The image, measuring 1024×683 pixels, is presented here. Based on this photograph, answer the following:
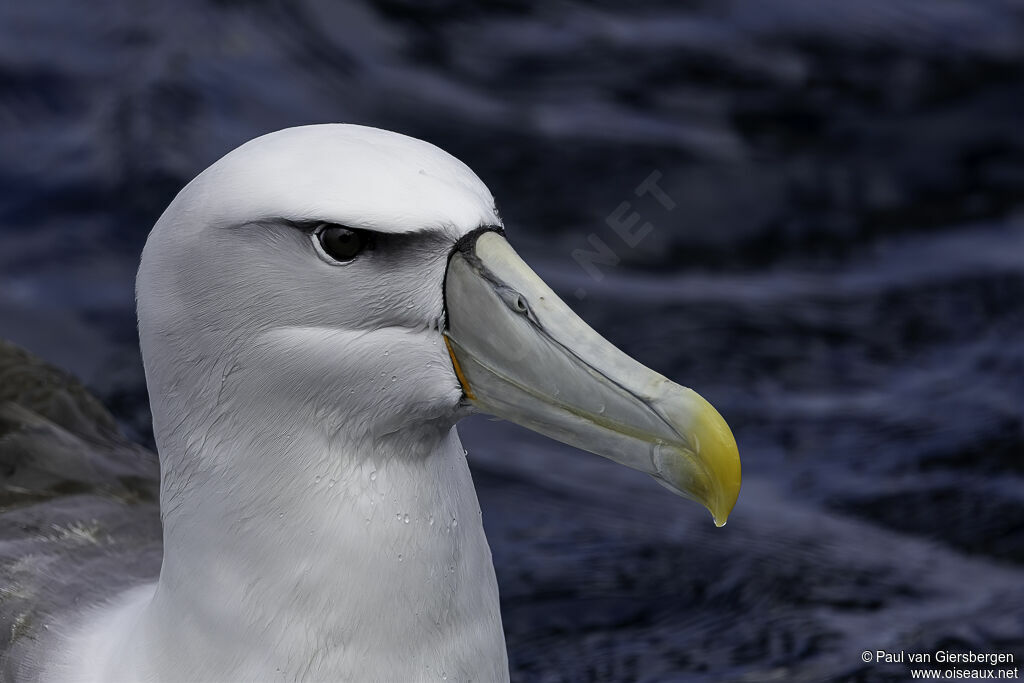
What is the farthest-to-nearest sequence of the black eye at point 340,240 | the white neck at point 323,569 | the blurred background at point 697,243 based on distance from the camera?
the blurred background at point 697,243
the white neck at point 323,569
the black eye at point 340,240

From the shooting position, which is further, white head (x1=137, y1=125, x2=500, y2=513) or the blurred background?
the blurred background

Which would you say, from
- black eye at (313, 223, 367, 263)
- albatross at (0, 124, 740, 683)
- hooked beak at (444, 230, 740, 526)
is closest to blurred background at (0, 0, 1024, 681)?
albatross at (0, 124, 740, 683)

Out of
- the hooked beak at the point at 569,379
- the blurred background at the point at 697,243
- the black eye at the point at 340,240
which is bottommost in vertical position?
→ the blurred background at the point at 697,243

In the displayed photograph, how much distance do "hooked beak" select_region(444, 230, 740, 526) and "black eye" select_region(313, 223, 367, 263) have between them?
0.64 feet

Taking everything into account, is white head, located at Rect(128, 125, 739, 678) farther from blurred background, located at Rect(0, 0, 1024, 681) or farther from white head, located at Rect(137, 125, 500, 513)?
blurred background, located at Rect(0, 0, 1024, 681)

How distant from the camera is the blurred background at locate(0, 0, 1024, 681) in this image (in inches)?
223

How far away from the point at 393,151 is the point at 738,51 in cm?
612

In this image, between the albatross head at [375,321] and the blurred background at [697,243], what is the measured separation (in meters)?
2.35

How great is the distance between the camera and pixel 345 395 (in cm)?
303

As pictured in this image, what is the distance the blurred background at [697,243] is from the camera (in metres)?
5.66

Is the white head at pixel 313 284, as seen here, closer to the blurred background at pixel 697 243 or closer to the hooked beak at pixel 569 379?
the hooked beak at pixel 569 379

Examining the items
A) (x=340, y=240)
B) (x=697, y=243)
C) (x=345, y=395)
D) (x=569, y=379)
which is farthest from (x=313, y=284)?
(x=697, y=243)

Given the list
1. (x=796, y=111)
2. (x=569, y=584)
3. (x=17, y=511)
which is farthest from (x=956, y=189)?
(x=17, y=511)

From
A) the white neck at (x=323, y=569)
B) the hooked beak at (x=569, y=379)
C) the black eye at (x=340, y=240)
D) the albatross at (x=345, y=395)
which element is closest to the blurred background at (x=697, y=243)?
the white neck at (x=323, y=569)
